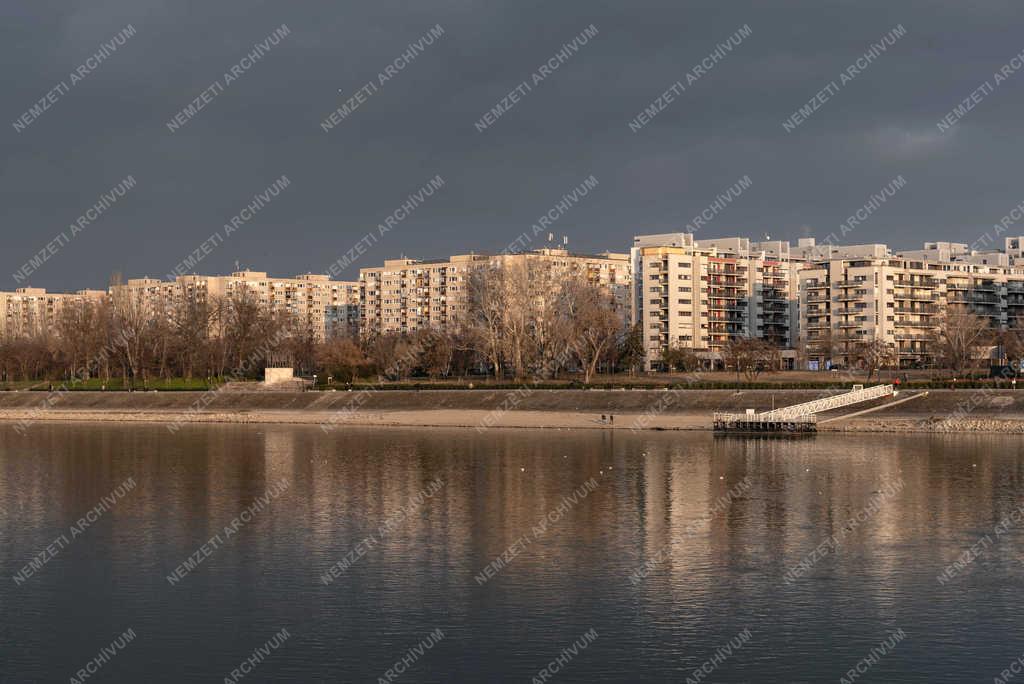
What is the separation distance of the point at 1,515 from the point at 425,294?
5668 inches

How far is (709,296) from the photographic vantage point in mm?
146250

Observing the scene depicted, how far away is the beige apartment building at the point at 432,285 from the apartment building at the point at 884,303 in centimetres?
3066

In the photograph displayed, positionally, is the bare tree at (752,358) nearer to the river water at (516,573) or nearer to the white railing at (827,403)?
the white railing at (827,403)

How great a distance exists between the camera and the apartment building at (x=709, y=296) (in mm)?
143625

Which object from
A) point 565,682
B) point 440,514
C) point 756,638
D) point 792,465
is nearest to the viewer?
point 565,682

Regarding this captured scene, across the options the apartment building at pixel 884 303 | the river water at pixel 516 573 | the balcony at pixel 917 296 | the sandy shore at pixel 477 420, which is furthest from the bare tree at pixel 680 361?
the river water at pixel 516 573

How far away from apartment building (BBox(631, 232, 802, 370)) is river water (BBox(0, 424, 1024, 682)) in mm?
88778

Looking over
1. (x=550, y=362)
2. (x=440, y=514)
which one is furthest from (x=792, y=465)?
(x=550, y=362)

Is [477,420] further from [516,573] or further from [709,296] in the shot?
[709,296]

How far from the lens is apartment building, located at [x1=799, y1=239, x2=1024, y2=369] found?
139 metres

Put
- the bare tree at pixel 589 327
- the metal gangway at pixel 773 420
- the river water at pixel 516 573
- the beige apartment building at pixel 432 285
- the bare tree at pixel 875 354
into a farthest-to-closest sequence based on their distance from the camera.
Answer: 1. the beige apartment building at pixel 432 285
2. the bare tree at pixel 875 354
3. the bare tree at pixel 589 327
4. the metal gangway at pixel 773 420
5. the river water at pixel 516 573

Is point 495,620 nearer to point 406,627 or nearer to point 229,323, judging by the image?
point 406,627

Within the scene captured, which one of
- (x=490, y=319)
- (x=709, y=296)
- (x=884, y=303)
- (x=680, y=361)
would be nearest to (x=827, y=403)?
(x=490, y=319)

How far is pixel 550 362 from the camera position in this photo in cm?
11581
